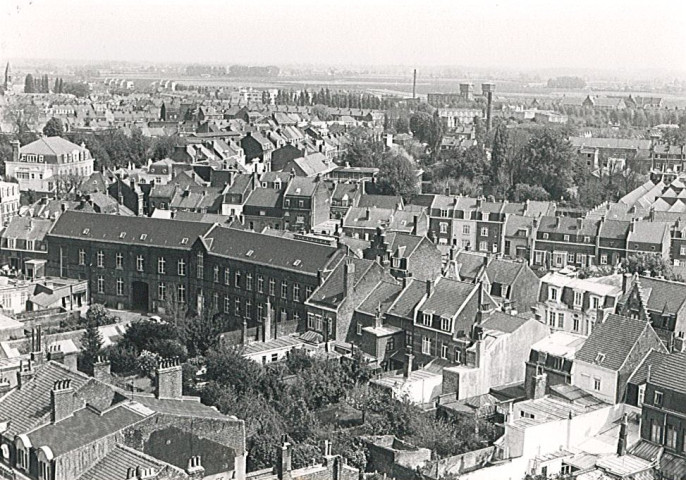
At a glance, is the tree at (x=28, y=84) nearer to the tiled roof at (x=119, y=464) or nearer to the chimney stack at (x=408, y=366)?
the chimney stack at (x=408, y=366)

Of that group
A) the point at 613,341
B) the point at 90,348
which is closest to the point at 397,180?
the point at 90,348

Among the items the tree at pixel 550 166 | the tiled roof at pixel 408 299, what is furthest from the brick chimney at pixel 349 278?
the tree at pixel 550 166

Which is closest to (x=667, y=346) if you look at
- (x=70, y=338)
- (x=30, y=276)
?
(x=70, y=338)

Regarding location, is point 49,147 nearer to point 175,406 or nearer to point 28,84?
point 175,406

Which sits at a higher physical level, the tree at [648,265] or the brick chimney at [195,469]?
the brick chimney at [195,469]

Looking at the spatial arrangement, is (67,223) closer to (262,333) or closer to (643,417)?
(262,333)
